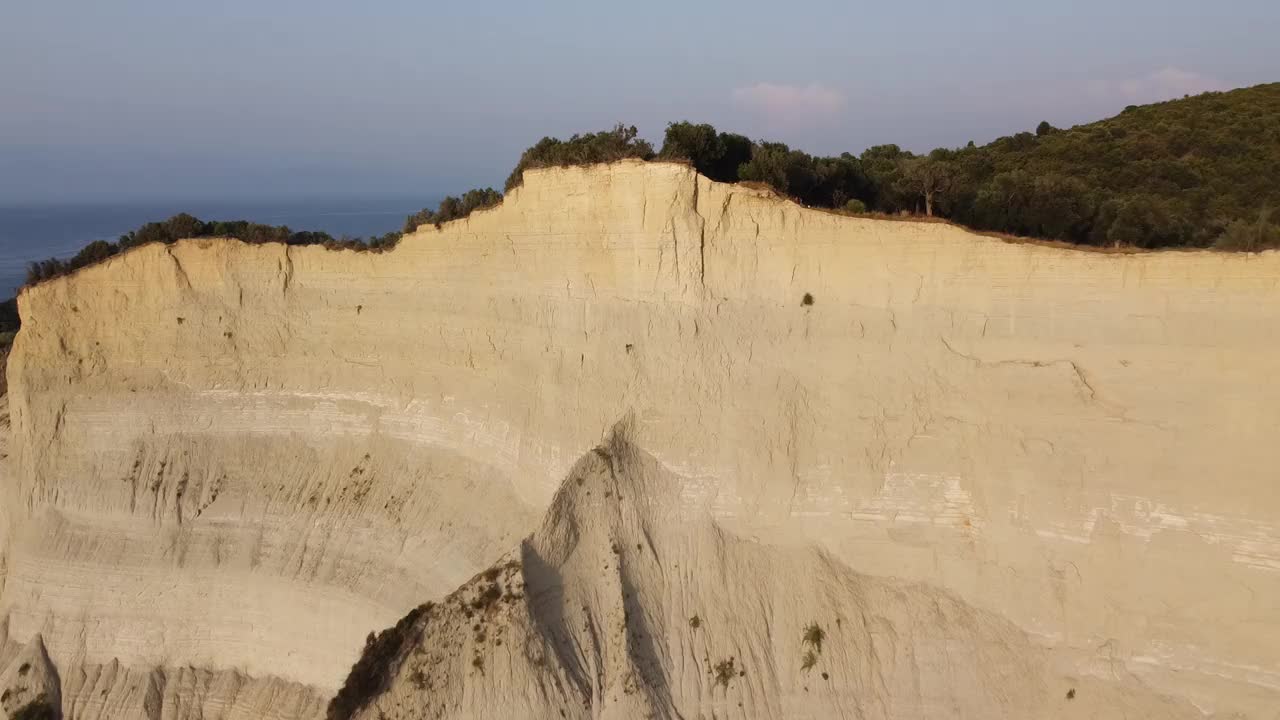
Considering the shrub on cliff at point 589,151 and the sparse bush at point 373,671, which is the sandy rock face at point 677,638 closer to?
the sparse bush at point 373,671

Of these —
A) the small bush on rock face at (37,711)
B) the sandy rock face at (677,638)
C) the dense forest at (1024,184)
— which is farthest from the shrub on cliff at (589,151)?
the small bush on rock face at (37,711)

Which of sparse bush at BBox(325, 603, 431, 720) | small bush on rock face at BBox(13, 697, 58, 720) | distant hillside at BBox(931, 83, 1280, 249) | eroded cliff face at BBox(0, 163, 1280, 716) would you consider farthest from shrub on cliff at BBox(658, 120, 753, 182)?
small bush on rock face at BBox(13, 697, 58, 720)

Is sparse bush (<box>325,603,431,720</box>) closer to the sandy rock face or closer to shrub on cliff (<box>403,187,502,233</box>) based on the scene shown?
the sandy rock face

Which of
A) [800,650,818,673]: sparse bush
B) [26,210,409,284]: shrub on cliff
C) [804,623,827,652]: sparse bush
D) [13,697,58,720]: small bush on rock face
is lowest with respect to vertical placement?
[13,697,58,720]: small bush on rock face

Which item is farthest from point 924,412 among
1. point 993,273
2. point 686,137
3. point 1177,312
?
point 686,137

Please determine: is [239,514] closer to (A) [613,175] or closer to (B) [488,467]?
(B) [488,467]

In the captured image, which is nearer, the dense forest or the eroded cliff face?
the eroded cliff face
